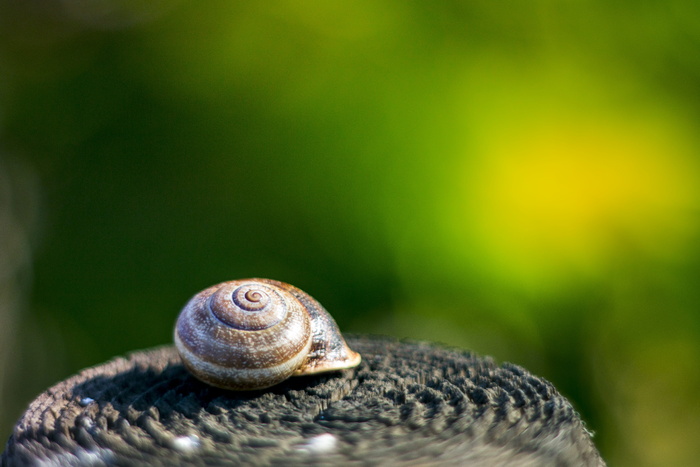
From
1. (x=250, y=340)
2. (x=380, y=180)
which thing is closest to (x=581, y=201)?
→ (x=380, y=180)

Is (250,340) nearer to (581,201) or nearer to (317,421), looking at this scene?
(317,421)

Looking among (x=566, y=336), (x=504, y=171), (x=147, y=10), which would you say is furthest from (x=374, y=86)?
(x=566, y=336)

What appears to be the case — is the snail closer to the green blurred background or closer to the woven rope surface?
the woven rope surface

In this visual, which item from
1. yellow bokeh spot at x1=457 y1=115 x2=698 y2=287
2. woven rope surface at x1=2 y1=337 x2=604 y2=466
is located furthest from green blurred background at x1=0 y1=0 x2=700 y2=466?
woven rope surface at x1=2 y1=337 x2=604 y2=466

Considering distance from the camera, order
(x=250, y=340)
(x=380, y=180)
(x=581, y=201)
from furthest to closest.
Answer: (x=380, y=180)
(x=581, y=201)
(x=250, y=340)

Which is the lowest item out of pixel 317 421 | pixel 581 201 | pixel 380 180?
pixel 317 421

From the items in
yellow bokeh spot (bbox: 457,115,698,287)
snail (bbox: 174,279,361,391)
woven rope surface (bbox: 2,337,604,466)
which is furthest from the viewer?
yellow bokeh spot (bbox: 457,115,698,287)

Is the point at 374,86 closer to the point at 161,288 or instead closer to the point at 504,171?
the point at 504,171
